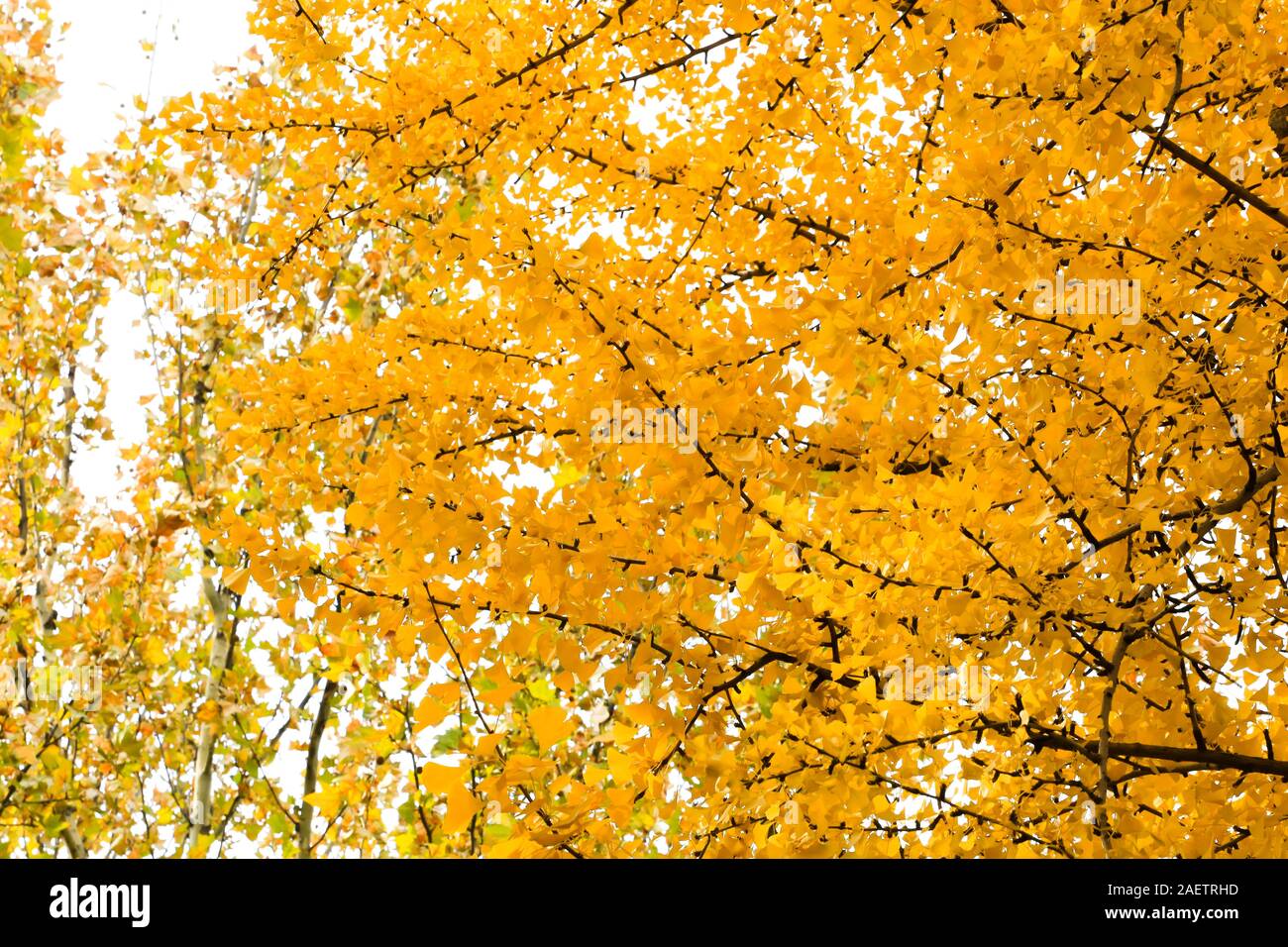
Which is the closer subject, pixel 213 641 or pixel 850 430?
pixel 850 430

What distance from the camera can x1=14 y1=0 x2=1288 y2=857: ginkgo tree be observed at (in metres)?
2.17

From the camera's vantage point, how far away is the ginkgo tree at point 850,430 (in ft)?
Answer: 7.12

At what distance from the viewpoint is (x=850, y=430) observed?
8.62 feet

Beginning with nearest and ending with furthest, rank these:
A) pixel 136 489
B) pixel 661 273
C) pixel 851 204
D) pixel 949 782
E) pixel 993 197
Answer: pixel 993 197 → pixel 949 782 → pixel 851 204 → pixel 661 273 → pixel 136 489

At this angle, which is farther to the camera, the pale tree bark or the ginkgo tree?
the pale tree bark

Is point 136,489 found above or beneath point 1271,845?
above

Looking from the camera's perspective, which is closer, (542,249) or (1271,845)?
(542,249)

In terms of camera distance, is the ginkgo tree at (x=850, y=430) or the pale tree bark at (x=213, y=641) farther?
the pale tree bark at (x=213, y=641)

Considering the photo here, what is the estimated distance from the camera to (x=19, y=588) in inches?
224

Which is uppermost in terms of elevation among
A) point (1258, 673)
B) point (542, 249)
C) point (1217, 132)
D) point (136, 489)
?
point (136, 489)
